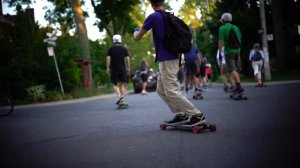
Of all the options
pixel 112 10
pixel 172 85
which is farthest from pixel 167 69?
pixel 112 10

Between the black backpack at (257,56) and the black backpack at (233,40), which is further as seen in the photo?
the black backpack at (257,56)

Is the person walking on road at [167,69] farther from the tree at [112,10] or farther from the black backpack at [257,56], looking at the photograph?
the tree at [112,10]

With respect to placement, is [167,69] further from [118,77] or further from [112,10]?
[112,10]

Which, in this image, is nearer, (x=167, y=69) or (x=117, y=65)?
(x=167, y=69)

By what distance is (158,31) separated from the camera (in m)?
6.53

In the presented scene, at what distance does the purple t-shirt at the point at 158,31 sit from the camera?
6.49 meters

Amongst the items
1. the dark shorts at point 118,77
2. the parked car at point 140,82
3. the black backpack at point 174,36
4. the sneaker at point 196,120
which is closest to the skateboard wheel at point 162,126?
the sneaker at point 196,120

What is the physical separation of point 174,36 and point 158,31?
0.24 meters

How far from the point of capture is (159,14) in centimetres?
652

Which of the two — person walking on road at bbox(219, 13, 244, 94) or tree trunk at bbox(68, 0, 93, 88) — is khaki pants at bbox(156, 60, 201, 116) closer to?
person walking on road at bbox(219, 13, 244, 94)

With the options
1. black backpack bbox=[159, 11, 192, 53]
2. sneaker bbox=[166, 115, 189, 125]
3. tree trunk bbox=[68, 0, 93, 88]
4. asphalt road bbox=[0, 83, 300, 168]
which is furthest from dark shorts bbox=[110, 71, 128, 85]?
tree trunk bbox=[68, 0, 93, 88]

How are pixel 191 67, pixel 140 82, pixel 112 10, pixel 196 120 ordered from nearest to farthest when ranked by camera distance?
pixel 196 120
pixel 191 67
pixel 140 82
pixel 112 10

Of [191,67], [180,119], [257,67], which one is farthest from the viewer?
[257,67]

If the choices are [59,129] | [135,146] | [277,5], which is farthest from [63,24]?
[135,146]
